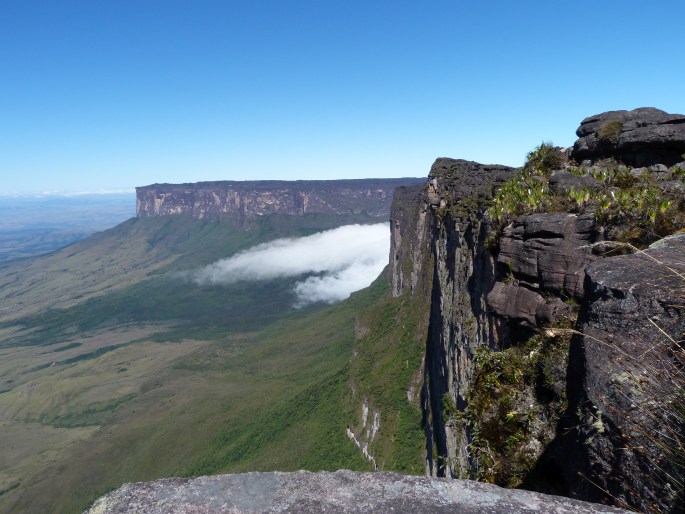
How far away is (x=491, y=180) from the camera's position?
104ft

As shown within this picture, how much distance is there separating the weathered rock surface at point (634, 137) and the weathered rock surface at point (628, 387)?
1349 centimetres

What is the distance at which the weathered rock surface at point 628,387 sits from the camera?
3828 millimetres

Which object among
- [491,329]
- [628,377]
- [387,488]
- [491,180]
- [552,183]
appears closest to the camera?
[387,488]

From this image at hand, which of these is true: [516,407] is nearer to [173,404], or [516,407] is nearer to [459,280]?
[459,280]

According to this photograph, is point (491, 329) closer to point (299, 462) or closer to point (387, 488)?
point (387, 488)

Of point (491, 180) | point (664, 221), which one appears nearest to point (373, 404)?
point (491, 180)

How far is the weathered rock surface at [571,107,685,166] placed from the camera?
56.3 ft

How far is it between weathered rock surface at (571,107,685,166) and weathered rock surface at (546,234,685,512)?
13.5 metres

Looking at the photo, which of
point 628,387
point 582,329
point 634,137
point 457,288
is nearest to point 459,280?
point 457,288

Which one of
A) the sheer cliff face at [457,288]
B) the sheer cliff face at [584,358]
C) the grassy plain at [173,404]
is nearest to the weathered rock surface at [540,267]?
the sheer cliff face at [584,358]

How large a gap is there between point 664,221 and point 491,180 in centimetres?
2189

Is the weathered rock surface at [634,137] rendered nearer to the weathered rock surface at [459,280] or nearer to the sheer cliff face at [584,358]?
the weathered rock surface at [459,280]

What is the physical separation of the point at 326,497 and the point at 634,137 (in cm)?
2000

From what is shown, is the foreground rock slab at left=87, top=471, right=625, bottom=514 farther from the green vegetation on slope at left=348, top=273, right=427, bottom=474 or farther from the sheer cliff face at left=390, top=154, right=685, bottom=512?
the green vegetation on slope at left=348, top=273, right=427, bottom=474
